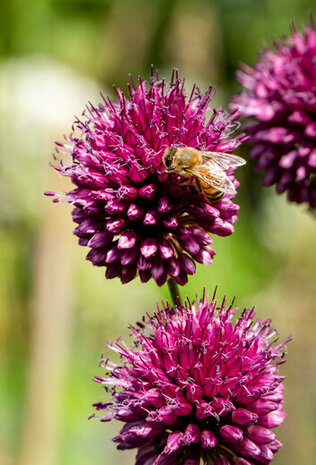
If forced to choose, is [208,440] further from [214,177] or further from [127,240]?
[214,177]

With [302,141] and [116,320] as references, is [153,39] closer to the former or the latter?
[116,320]

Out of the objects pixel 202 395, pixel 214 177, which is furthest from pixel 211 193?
pixel 202 395

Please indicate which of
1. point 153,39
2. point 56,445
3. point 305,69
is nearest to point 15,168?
point 56,445

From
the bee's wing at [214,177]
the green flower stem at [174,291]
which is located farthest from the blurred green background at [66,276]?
the bee's wing at [214,177]

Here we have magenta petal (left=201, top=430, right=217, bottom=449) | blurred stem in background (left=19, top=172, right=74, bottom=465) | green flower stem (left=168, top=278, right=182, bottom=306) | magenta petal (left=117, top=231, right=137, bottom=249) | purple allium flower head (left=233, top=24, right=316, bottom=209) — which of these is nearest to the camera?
magenta petal (left=201, top=430, right=217, bottom=449)

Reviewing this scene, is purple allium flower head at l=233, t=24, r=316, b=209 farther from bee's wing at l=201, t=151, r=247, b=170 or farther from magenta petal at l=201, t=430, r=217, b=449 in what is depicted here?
magenta petal at l=201, t=430, r=217, b=449

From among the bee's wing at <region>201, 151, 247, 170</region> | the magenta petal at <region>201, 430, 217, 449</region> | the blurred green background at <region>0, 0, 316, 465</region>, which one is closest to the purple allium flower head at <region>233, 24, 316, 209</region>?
the bee's wing at <region>201, 151, 247, 170</region>
